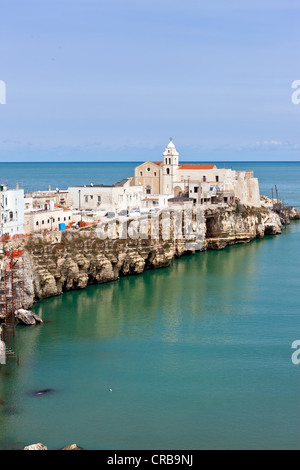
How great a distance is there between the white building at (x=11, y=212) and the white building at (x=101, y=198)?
50.2 feet

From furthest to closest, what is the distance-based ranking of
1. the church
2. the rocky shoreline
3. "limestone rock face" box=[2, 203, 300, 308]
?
the church → "limestone rock face" box=[2, 203, 300, 308] → the rocky shoreline

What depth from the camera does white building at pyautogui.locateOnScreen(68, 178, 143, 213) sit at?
64500mm

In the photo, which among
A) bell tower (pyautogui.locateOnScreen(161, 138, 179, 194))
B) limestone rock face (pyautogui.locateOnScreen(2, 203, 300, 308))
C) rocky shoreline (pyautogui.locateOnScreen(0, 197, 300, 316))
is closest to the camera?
rocky shoreline (pyautogui.locateOnScreen(0, 197, 300, 316))

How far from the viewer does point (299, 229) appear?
9044cm

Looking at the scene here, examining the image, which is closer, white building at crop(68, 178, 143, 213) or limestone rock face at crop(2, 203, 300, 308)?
limestone rock face at crop(2, 203, 300, 308)

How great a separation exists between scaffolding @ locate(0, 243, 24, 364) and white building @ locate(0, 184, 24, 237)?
495 cm

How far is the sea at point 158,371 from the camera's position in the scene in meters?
25.6

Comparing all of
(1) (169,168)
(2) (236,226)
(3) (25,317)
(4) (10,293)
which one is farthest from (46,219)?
(1) (169,168)

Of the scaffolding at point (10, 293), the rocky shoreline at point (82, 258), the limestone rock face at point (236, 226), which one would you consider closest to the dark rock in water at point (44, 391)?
the scaffolding at point (10, 293)

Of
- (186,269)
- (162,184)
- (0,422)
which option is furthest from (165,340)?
(162,184)

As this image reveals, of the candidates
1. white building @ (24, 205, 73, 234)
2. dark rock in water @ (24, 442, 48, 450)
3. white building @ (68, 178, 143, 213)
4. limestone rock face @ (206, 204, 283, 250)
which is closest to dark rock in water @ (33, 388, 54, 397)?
dark rock in water @ (24, 442, 48, 450)

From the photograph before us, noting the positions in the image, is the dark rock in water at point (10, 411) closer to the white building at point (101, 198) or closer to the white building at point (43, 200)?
the white building at point (43, 200)
